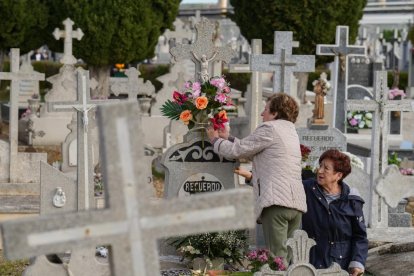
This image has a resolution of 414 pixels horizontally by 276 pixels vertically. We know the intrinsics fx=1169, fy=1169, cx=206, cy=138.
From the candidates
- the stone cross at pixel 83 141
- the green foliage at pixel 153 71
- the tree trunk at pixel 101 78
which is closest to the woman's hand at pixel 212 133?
the stone cross at pixel 83 141

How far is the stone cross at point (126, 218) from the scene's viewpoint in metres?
3.88

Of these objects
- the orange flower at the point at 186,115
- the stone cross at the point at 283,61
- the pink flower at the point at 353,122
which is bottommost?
the pink flower at the point at 353,122

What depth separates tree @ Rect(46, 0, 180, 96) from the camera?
21.5 metres

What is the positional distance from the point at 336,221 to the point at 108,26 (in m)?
15.5

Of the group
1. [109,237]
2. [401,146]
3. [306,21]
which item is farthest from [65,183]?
[306,21]

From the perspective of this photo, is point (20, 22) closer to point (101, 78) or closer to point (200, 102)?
point (101, 78)

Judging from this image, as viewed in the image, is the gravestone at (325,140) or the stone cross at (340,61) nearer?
the gravestone at (325,140)

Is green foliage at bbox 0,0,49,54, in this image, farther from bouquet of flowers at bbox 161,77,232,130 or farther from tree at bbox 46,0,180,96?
bouquet of flowers at bbox 161,77,232,130

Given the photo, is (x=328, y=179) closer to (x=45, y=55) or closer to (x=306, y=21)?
(x=306, y=21)

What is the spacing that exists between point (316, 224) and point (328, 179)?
30 cm

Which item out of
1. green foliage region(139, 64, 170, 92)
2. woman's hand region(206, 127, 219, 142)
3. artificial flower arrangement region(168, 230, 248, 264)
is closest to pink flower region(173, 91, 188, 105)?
woman's hand region(206, 127, 219, 142)

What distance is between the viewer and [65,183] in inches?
322

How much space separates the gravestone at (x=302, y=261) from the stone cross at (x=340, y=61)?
1041 centimetres

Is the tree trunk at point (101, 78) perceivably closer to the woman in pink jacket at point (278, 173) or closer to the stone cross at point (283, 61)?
the stone cross at point (283, 61)
